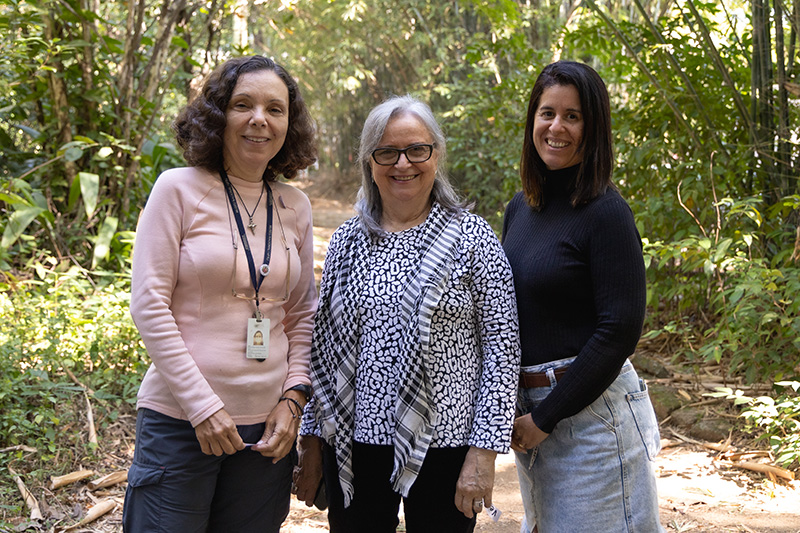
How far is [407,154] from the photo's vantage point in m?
1.83

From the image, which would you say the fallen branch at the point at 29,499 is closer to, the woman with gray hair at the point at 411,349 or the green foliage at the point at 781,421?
the woman with gray hair at the point at 411,349

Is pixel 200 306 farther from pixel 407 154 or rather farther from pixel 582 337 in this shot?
pixel 582 337

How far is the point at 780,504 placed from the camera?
2996mm

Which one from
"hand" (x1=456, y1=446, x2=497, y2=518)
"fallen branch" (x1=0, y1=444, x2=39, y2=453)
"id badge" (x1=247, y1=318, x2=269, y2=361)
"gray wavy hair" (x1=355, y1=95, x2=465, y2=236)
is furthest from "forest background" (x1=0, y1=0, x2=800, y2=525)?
"hand" (x1=456, y1=446, x2=497, y2=518)

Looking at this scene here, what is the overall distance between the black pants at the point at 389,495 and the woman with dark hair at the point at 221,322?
14 centimetres

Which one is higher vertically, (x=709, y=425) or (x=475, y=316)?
(x=475, y=316)

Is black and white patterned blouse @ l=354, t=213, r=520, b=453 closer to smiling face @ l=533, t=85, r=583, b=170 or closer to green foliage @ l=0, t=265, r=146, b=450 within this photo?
smiling face @ l=533, t=85, r=583, b=170

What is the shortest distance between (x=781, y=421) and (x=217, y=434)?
2713mm

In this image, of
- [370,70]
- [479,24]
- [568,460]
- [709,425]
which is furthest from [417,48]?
[568,460]

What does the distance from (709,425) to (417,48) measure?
10.2 metres

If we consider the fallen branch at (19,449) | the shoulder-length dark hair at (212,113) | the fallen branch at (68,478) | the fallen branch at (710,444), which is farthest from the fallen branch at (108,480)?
the fallen branch at (710,444)

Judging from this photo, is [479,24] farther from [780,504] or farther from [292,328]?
[292,328]

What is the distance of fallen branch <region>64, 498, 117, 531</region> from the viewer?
273cm

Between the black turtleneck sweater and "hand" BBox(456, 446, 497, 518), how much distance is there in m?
0.16
